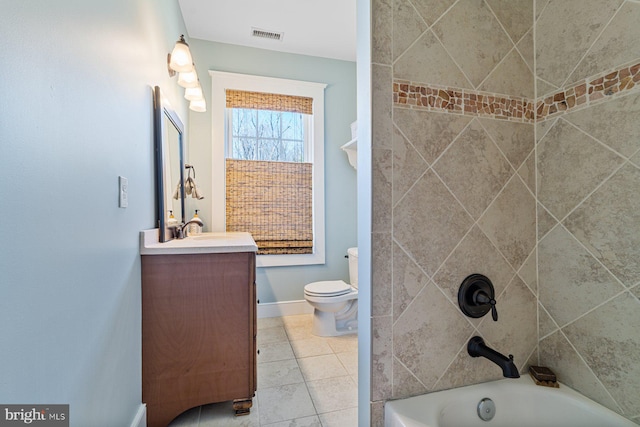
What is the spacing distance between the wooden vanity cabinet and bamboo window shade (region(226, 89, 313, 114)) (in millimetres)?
1947

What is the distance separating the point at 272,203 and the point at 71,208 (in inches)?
86.7

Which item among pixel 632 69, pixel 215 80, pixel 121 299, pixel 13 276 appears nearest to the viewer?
pixel 13 276

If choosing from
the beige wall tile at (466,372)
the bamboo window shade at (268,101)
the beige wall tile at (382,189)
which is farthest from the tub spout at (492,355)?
the bamboo window shade at (268,101)

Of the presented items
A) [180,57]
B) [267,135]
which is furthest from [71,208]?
[267,135]

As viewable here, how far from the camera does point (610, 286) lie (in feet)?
3.08

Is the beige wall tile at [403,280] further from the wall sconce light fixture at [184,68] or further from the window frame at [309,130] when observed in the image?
the window frame at [309,130]

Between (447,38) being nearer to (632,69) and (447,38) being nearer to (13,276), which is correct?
(632,69)

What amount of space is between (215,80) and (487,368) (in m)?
3.07

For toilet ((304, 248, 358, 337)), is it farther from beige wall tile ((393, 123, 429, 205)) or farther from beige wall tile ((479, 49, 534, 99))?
beige wall tile ((479, 49, 534, 99))

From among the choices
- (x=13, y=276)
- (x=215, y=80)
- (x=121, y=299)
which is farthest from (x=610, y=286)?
(x=215, y=80)

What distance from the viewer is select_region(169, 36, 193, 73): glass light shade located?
1767 millimetres

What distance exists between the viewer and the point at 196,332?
1446 mm

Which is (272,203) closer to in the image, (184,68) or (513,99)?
(184,68)

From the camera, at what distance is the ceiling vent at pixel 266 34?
264 cm
